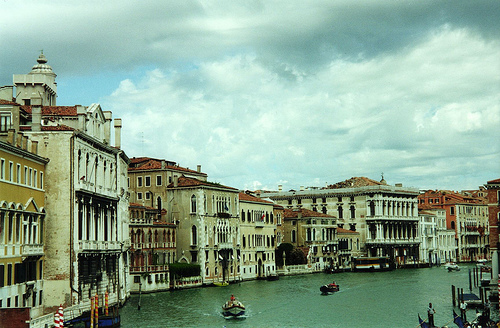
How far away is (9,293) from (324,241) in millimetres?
56139

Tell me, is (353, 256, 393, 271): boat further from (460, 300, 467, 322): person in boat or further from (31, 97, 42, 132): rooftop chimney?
(31, 97, 42, 132): rooftop chimney

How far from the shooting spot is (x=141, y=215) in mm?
54500

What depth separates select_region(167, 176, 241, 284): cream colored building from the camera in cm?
5872

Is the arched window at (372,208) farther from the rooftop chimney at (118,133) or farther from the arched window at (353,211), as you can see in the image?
the rooftop chimney at (118,133)

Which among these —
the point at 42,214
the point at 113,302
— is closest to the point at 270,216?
the point at 113,302

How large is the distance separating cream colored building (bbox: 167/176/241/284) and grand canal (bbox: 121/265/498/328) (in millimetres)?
2536

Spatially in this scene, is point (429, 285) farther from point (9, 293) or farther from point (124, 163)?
point (9, 293)

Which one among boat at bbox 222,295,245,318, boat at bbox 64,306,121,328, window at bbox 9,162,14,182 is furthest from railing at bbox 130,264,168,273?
window at bbox 9,162,14,182

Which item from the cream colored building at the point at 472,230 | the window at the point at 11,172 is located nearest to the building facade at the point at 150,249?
the window at the point at 11,172

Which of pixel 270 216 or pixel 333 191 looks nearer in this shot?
pixel 270 216

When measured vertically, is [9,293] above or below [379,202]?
below

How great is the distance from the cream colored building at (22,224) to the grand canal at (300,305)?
5.20 meters

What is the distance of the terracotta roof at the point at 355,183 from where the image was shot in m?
95.9

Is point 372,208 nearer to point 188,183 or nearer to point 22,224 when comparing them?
point 188,183
